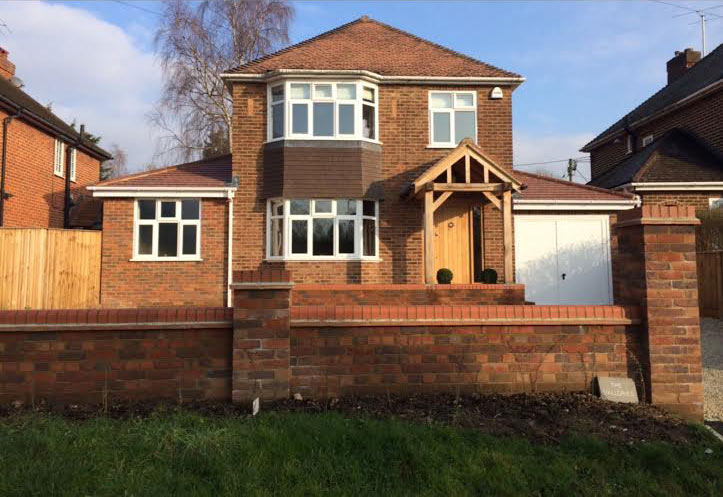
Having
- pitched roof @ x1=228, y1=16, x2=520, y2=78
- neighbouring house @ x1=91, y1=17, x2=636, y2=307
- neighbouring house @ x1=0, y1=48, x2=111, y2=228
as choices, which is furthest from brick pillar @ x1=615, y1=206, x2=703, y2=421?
neighbouring house @ x1=0, y1=48, x2=111, y2=228

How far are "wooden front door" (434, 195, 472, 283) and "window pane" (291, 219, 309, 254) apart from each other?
3.29m

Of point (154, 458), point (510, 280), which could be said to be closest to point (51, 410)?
point (154, 458)

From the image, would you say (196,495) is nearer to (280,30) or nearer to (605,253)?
(605,253)

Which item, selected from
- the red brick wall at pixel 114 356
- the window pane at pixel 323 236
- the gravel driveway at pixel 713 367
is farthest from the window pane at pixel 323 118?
the gravel driveway at pixel 713 367

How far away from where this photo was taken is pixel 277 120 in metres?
12.6

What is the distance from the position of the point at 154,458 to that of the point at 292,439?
95 centimetres

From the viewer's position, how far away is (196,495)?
2963 millimetres

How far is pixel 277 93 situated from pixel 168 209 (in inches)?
159

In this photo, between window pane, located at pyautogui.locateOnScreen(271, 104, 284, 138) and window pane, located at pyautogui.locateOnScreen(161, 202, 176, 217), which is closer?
window pane, located at pyautogui.locateOnScreen(161, 202, 176, 217)

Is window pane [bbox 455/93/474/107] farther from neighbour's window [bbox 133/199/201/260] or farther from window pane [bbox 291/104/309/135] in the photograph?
neighbour's window [bbox 133/199/201/260]

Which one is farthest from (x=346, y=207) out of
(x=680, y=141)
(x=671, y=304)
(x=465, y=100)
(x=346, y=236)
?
(x=680, y=141)

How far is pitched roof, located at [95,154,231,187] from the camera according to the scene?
40.4 ft

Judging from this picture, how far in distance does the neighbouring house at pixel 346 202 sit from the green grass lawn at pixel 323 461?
8200mm

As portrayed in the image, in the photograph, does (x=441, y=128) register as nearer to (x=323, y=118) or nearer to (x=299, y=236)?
(x=323, y=118)
